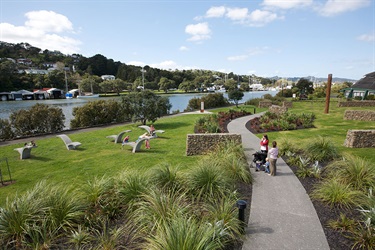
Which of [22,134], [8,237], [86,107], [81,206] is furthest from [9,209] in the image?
[86,107]

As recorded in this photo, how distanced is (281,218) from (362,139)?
9545 millimetres

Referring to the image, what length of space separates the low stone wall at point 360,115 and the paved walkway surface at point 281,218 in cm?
1816

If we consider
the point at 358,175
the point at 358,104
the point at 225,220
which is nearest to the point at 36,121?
the point at 225,220

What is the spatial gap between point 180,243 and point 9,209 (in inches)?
155

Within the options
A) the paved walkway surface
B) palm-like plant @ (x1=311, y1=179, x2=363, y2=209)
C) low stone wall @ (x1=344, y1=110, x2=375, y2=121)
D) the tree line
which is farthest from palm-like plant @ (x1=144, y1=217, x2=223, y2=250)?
the tree line

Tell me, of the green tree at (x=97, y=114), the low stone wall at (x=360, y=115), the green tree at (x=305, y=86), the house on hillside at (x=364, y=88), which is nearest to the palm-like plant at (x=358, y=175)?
the low stone wall at (x=360, y=115)

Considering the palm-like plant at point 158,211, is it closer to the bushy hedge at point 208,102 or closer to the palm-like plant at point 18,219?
the palm-like plant at point 18,219

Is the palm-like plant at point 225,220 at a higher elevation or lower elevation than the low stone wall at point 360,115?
lower

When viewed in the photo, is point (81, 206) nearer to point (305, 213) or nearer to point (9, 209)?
point (9, 209)

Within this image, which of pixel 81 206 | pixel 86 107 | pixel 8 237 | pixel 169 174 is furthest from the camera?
pixel 86 107

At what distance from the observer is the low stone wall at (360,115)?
20266 mm

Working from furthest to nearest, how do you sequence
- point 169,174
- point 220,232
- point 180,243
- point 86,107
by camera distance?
point 86,107
point 169,174
point 220,232
point 180,243

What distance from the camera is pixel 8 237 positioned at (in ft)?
14.7

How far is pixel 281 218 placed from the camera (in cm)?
525
